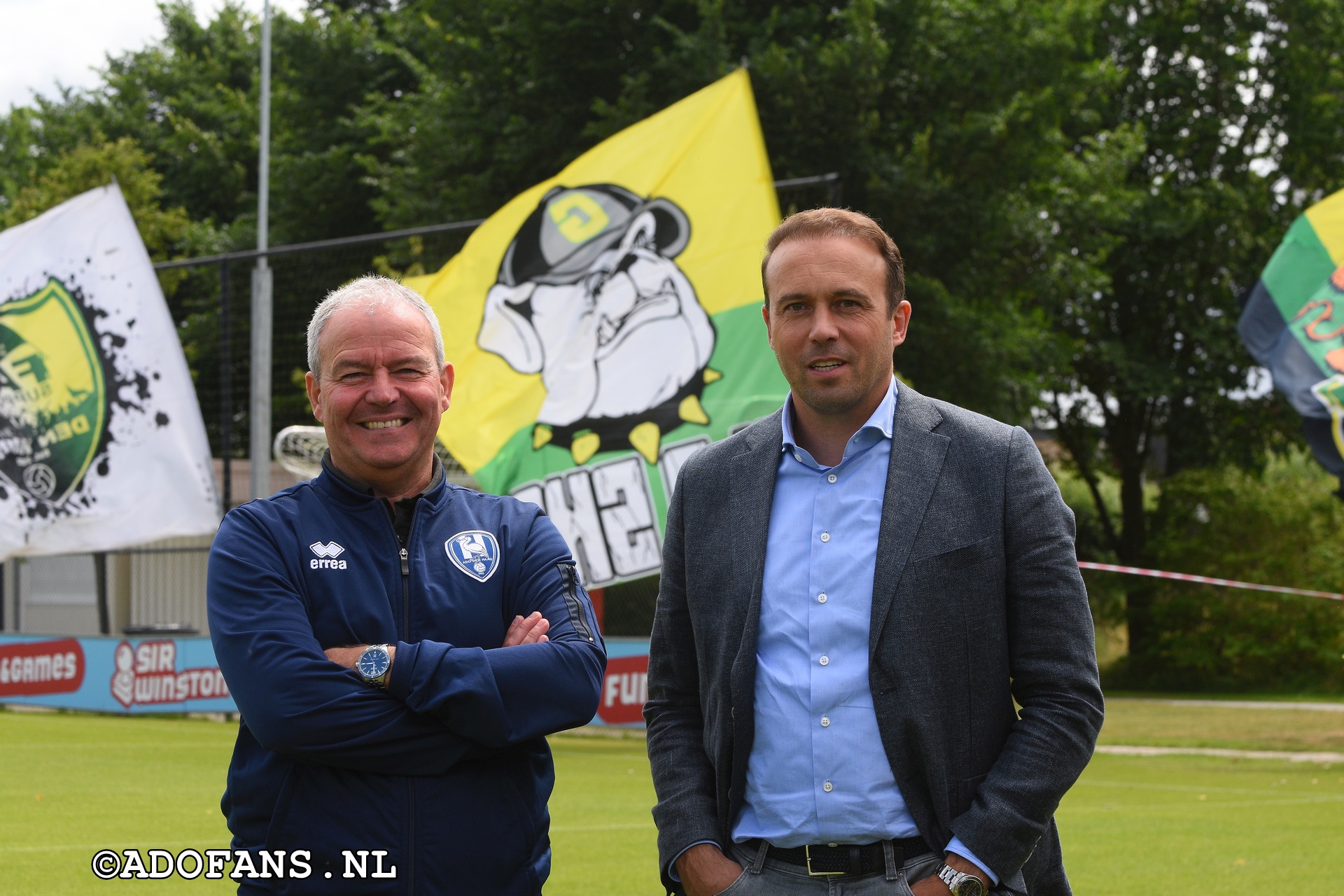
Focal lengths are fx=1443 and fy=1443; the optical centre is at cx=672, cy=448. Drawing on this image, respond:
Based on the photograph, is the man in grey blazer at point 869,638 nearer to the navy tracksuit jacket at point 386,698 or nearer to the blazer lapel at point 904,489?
the blazer lapel at point 904,489

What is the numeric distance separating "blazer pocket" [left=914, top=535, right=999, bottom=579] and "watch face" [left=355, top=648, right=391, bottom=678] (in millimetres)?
989

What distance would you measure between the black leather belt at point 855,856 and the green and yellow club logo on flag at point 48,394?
14122 mm

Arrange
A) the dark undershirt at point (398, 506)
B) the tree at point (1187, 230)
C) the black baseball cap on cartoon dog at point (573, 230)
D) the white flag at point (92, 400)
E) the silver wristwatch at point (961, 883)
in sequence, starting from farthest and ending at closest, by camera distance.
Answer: the tree at point (1187, 230) → the white flag at point (92, 400) → the black baseball cap on cartoon dog at point (573, 230) → the dark undershirt at point (398, 506) → the silver wristwatch at point (961, 883)

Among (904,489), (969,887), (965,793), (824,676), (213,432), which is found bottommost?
(969,887)

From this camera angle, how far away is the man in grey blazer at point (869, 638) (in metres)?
2.61

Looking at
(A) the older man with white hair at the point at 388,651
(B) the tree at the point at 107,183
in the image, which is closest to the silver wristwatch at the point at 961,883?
(A) the older man with white hair at the point at 388,651

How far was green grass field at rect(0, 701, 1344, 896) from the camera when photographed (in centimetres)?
702

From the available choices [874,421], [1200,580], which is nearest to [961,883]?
[874,421]

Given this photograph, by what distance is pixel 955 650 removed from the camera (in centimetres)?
265

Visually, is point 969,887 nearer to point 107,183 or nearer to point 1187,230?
point 1187,230

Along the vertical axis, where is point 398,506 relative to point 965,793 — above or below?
above

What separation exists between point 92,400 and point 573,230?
5.84 meters

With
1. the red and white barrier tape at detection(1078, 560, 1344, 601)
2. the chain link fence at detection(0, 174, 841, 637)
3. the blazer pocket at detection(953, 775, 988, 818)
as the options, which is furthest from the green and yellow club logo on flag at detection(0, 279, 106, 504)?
the blazer pocket at detection(953, 775, 988, 818)

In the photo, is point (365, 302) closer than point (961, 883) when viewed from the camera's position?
No
